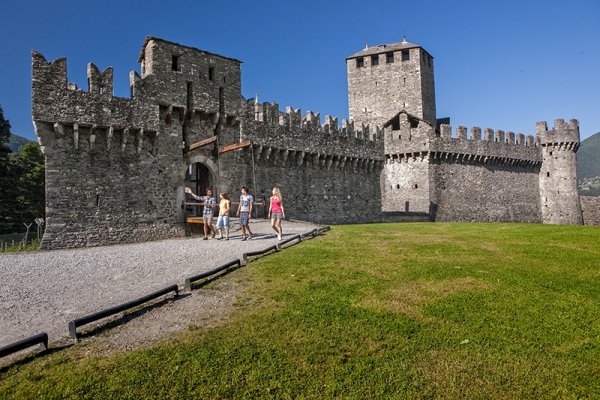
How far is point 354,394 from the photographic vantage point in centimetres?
435

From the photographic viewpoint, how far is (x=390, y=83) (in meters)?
36.1

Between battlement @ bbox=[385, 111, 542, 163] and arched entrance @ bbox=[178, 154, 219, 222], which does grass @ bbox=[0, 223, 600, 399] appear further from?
battlement @ bbox=[385, 111, 542, 163]

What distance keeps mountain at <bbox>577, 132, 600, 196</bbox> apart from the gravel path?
14035 cm

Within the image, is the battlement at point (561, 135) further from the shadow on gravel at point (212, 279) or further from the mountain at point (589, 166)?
the mountain at point (589, 166)

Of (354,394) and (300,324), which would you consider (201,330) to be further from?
(354,394)

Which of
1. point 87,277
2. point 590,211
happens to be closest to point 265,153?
point 87,277

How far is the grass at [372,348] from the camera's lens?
14.6 feet

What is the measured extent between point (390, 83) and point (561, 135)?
724 inches

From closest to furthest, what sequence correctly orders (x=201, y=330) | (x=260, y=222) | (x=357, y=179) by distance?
(x=201, y=330), (x=260, y=222), (x=357, y=179)

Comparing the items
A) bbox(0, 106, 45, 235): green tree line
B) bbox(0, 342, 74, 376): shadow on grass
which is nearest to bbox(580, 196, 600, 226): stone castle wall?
bbox(0, 342, 74, 376): shadow on grass

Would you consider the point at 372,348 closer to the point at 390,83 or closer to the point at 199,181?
the point at 199,181

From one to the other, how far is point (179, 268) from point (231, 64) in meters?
12.6

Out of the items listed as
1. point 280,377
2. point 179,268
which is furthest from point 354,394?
point 179,268

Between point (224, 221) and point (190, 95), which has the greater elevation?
point (190, 95)
